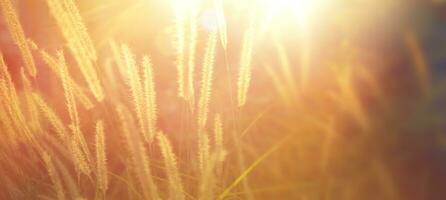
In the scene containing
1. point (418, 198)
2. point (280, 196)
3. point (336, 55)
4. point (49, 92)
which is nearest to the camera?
point (280, 196)

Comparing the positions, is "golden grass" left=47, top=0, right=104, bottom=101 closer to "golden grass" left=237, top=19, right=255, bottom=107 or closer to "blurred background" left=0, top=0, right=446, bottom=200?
"golden grass" left=237, top=19, right=255, bottom=107

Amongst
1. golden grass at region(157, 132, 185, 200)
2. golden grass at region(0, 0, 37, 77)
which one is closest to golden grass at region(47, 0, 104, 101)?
golden grass at region(0, 0, 37, 77)

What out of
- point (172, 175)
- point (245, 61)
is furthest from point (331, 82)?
point (172, 175)

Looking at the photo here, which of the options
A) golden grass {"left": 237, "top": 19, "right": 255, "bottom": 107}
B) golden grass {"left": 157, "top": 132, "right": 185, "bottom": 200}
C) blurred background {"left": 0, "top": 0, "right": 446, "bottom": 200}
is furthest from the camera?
blurred background {"left": 0, "top": 0, "right": 446, "bottom": 200}

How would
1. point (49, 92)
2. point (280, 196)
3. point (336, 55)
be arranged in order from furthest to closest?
1. point (49, 92)
2. point (336, 55)
3. point (280, 196)

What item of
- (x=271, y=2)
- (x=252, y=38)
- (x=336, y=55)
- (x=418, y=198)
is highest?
(x=336, y=55)

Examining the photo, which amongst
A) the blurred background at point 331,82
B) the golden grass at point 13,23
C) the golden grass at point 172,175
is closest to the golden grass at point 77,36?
the golden grass at point 13,23

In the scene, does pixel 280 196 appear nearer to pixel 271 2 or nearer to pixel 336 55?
pixel 271 2

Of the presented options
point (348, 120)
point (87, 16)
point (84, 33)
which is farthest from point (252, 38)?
point (87, 16)

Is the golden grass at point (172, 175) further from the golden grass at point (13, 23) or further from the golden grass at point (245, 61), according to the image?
the golden grass at point (13, 23)

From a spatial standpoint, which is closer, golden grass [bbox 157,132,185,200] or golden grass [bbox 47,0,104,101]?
golden grass [bbox 157,132,185,200]

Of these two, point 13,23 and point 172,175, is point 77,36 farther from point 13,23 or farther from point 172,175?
point 172,175
